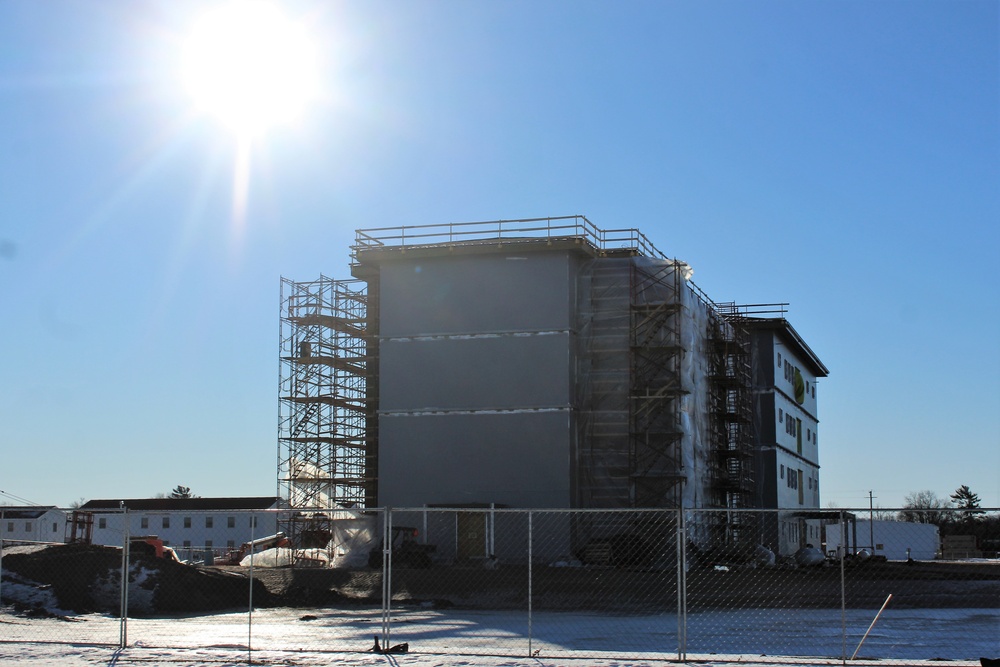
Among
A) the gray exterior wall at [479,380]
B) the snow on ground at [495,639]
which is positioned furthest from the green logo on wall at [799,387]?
the snow on ground at [495,639]

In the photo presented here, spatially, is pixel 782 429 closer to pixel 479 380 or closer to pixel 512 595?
pixel 479 380

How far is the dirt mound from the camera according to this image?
2877cm

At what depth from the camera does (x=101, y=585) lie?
99.5ft

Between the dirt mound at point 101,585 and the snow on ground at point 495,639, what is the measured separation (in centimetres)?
175

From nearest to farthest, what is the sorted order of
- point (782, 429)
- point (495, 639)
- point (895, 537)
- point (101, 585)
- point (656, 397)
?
point (495, 639), point (101, 585), point (656, 397), point (782, 429), point (895, 537)

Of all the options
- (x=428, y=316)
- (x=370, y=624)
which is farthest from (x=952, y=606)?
(x=428, y=316)

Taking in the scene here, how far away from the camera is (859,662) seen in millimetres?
16188

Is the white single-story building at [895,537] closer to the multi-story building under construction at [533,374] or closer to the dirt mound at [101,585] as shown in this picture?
the multi-story building under construction at [533,374]

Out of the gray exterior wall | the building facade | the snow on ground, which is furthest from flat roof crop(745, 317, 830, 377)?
the snow on ground

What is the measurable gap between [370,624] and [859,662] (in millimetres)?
12044

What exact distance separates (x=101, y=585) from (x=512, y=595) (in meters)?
11.6

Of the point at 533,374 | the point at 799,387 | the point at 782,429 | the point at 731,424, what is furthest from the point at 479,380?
the point at 799,387

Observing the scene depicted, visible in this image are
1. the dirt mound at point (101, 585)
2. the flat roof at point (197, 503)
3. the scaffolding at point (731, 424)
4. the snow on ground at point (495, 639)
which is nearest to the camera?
the snow on ground at point (495, 639)

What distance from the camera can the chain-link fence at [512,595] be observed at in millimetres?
19734
